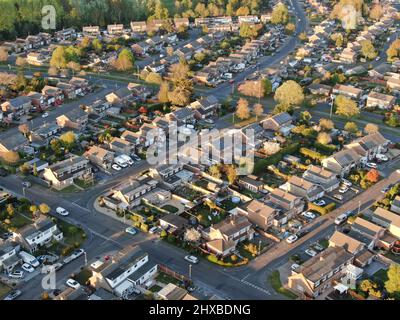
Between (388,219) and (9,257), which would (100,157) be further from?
(388,219)

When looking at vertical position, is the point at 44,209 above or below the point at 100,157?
below

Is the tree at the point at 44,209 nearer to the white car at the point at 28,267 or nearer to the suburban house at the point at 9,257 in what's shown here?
the suburban house at the point at 9,257

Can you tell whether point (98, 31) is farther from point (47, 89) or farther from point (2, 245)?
point (2, 245)

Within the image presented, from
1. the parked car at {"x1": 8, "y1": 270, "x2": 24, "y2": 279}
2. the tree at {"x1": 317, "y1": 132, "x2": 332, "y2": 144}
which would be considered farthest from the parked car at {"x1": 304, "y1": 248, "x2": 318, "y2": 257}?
the parked car at {"x1": 8, "y1": 270, "x2": 24, "y2": 279}

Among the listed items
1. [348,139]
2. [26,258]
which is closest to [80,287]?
[26,258]

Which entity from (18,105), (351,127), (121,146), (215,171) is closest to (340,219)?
(215,171)

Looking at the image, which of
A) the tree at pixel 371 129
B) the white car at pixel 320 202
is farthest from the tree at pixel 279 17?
the white car at pixel 320 202
